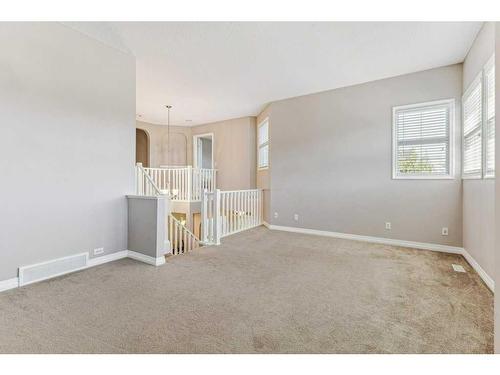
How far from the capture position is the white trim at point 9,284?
2223 mm

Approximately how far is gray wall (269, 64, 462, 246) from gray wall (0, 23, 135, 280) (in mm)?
3080

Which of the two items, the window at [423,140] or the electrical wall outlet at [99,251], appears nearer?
the electrical wall outlet at [99,251]

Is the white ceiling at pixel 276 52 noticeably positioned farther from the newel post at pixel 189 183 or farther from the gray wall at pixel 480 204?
the newel post at pixel 189 183

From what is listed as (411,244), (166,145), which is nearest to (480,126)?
(411,244)

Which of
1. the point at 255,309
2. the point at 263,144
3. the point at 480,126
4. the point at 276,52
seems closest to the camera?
the point at 255,309

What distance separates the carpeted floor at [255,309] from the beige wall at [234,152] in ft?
12.2

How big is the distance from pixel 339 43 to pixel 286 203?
303 cm

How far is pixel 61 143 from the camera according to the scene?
8.60ft

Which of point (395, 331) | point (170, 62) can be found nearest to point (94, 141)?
point (170, 62)

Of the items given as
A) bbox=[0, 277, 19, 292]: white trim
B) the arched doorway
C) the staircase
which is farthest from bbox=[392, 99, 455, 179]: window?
the arched doorway

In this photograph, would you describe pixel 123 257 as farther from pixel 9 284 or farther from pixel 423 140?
pixel 423 140

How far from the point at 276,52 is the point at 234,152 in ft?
12.2

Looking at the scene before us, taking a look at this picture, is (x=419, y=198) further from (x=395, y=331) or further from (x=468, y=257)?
(x=395, y=331)

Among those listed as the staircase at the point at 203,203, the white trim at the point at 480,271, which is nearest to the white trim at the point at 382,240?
the white trim at the point at 480,271
